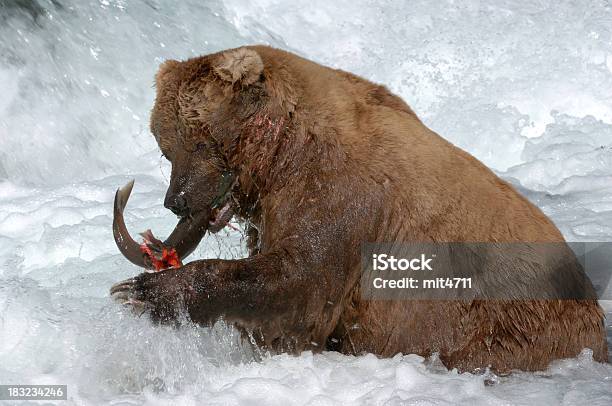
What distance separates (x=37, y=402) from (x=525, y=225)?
2.42 m

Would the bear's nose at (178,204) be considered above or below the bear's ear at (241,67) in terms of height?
below

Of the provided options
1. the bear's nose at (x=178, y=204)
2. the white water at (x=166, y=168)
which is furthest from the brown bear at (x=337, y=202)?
the white water at (x=166, y=168)

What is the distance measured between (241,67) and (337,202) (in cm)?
77

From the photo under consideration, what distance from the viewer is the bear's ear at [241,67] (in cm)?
489

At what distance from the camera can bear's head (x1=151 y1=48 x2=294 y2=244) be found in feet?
16.2

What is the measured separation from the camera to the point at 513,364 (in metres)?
5.00

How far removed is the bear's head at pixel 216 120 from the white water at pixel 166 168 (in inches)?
25.0

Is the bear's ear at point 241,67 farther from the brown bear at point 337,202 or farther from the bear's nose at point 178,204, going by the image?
the bear's nose at point 178,204

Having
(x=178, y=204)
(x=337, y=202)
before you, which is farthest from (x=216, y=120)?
(x=337, y=202)

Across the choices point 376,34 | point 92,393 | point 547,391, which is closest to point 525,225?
point 547,391

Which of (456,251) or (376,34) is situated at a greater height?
(376,34)

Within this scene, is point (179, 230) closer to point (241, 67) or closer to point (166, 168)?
point (241, 67)

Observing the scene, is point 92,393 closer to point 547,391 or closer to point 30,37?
point 547,391

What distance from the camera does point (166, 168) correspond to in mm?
10258
